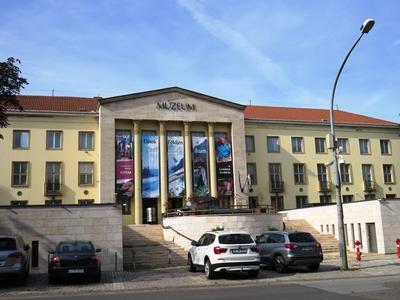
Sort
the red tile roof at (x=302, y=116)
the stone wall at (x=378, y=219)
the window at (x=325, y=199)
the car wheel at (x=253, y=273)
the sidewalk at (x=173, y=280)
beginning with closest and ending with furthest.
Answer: the sidewalk at (x=173, y=280) < the car wheel at (x=253, y=273) < the stone wall at (x=378, y=219) < the window at (x=325, y=199) < the red tile roof at (x=302, y=116)

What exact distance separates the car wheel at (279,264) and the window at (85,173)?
26.2 m

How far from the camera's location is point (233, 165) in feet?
148

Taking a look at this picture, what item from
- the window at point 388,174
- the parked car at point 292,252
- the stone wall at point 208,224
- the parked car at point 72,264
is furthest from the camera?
the window at point 388,174

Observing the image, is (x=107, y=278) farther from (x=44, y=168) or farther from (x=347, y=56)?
(x=44, y=168)

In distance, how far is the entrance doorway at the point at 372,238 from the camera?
28578mm

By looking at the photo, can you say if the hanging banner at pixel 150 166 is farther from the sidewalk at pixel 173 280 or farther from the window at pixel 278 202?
the sidewalk at pixel 173 280

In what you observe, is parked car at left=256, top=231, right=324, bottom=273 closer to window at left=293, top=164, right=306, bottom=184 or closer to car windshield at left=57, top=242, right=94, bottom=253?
car windshield at left=57, top=242, right=94, bottom=253

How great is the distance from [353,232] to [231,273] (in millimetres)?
14196

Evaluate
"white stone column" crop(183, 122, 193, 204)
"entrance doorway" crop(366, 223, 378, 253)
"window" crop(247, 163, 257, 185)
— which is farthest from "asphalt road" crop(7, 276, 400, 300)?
"window" crop(247, 163, 257, 185)

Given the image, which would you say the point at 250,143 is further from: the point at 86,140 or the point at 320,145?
the point at 86,140

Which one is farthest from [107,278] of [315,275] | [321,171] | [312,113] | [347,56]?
[312,113]

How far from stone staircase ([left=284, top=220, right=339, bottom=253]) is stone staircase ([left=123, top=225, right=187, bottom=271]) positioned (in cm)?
940

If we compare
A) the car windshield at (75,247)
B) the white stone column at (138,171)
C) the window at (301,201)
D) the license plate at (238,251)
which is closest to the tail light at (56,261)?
the car windshield at (75,247)

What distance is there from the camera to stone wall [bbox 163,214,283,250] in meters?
32.0
